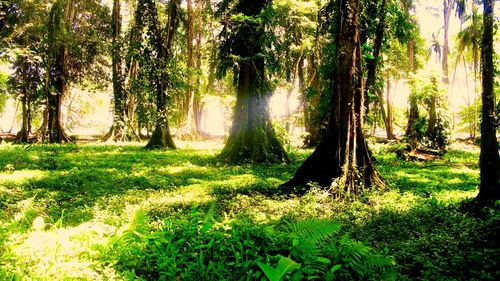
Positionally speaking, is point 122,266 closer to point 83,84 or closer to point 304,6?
point 304,6

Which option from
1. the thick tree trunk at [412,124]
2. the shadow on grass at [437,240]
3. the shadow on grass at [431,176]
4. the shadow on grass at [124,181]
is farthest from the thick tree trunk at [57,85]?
the shadow on grass at [437,240]

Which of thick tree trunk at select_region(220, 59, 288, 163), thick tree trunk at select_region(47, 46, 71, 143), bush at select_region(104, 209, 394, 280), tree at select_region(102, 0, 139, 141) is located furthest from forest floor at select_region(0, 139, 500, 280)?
tree at select_region(102, 0, 139, 141)

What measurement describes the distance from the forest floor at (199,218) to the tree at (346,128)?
23.3 inches

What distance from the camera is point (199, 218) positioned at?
3.96 meters

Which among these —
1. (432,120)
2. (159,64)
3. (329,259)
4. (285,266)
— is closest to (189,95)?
(159,64)

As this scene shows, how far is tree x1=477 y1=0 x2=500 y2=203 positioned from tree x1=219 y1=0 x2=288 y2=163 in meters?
7.72

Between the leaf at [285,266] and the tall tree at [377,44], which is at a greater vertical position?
the tall tree at [377,44]

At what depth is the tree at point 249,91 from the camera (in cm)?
1389

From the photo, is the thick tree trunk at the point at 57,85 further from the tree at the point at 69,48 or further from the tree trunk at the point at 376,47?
the tree trunk at the point at 376,47

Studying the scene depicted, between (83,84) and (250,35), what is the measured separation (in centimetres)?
1653

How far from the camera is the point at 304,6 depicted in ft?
60.9

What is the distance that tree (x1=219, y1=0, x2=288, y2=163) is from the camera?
13891mm

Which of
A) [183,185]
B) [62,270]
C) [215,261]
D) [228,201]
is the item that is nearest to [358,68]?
[228,201]

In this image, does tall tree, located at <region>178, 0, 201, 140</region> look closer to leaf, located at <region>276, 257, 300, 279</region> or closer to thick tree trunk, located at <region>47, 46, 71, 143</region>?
thick tree trunk, located at <region>47, 46, 71, 143</region>
